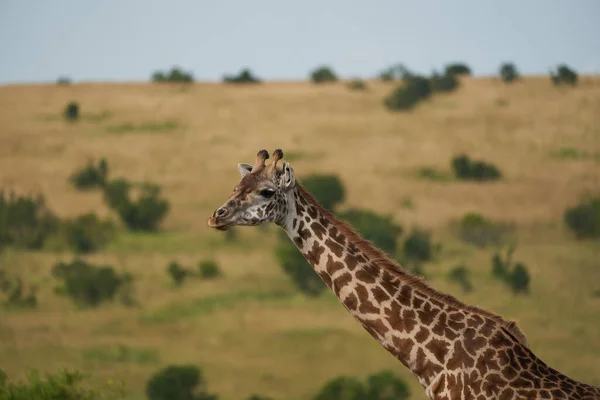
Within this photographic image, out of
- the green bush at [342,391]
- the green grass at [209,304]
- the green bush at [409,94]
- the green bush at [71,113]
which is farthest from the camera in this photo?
the green bush at [409,94]

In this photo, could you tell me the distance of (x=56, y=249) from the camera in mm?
62844

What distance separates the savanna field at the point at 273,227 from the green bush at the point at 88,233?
3.01 ft

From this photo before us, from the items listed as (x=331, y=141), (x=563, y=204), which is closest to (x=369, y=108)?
(x=331, y=141)

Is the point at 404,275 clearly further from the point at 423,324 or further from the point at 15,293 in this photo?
the point at 15,293

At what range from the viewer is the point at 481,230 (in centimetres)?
6419

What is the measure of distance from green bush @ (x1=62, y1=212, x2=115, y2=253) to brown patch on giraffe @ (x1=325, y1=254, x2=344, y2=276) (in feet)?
171

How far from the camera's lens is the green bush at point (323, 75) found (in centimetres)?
10474

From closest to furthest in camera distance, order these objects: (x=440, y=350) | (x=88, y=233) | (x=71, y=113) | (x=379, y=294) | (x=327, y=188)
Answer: (x=440, y=350) < (x=379, y=294) < (x=88, y=233) < (x=327, y=188) < (x=71, y=113)

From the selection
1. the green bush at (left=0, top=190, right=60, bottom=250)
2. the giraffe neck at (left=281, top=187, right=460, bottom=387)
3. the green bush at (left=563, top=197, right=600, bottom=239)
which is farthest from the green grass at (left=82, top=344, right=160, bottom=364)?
the giraffe neck at (left=281, top=187, right=460, bottom=387)

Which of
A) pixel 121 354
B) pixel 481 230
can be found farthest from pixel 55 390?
pixel 481 230

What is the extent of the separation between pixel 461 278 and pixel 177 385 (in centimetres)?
1813

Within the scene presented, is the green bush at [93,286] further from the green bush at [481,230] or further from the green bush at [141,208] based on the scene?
the green bush at [481,230]

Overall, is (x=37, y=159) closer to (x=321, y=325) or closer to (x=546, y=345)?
(x=321, y=325)

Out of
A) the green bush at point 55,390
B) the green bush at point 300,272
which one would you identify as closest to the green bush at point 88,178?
the green bush at point 300,272
